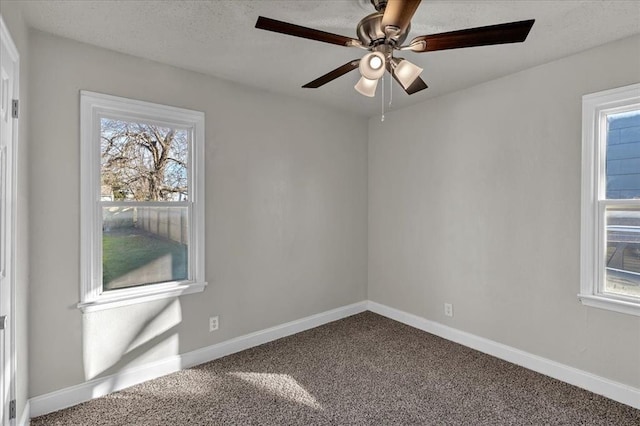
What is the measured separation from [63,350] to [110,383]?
16.4 inches

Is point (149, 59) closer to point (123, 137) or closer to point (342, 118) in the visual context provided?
point (123, 137)

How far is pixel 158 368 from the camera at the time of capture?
267 cm

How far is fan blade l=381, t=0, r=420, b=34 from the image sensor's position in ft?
4.11

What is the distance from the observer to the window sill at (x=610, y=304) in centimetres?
227

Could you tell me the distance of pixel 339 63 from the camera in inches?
105

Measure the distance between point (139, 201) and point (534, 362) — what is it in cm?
348

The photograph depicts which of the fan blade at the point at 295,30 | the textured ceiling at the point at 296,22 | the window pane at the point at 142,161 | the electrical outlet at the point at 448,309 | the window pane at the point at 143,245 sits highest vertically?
the textured ceiling at the point at 296,22

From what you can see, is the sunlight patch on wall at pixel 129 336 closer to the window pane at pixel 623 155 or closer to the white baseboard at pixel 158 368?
the white baseboard at pixel 158 368

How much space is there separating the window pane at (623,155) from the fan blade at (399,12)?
2047mm

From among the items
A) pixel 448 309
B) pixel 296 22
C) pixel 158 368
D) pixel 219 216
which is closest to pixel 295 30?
pixel 296 22

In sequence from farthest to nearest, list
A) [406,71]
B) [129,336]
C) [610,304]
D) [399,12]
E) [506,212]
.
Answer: [506,212] → [129,336] → [610,304] → [406,71] → [399,12]

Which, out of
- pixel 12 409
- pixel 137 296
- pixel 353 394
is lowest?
pixel 353 394

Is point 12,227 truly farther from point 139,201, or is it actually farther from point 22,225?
point 139,201

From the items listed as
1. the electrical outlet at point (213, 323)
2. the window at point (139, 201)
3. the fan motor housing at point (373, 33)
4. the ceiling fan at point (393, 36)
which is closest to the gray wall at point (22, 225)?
the window at point (139, 201)
